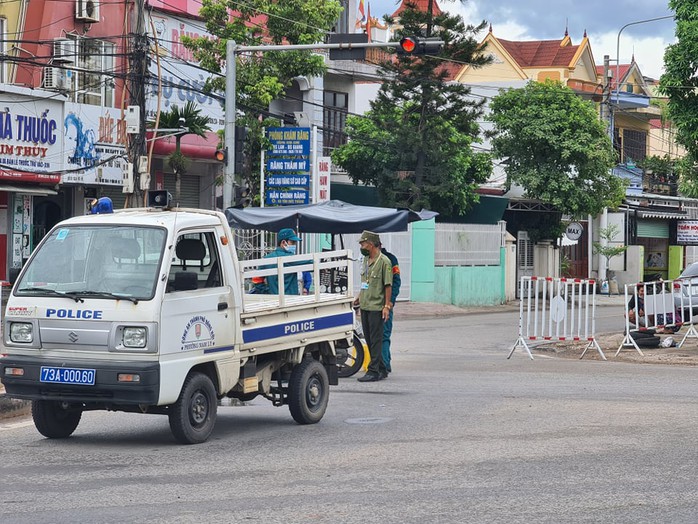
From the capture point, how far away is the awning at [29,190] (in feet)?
92.6

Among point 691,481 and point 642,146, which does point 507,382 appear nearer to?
point 691,481

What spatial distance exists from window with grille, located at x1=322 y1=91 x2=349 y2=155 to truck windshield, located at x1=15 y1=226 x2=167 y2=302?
3491 centimetres

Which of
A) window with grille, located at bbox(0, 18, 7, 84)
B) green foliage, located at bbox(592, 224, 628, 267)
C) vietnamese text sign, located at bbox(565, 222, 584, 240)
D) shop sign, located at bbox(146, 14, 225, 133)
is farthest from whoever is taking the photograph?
green foliage, located at bbox(592, 224, 628, 267)

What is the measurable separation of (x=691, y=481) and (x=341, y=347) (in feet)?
16.5

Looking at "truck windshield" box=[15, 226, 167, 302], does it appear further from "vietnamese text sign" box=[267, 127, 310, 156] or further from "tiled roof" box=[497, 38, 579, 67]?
"tiled roof" box=[497, 38, 579, 67]

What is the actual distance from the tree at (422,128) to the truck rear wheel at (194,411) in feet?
93.4

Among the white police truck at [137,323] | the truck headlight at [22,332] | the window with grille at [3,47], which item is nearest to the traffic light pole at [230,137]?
the window with grille at [3,47]

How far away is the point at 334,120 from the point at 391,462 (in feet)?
122

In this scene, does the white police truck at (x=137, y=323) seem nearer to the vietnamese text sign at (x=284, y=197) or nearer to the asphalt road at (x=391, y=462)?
the asphalt road at (x=391, y=462)

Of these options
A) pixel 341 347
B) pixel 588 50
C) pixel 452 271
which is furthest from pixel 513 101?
pixel 341 347

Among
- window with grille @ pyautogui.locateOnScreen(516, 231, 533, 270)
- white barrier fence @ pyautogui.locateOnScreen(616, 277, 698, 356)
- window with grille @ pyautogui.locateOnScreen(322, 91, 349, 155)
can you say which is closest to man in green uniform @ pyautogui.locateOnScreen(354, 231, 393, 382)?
white barrier fence @ pyautogui.locateOnScreen(616, 277, 698, 356)

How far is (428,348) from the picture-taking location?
2203 cm

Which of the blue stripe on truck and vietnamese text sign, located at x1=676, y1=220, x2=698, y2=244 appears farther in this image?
vietnamese text sign, located at x1=676, y1=220, x2=698, y2=244

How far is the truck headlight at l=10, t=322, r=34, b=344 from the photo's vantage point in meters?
9.77
